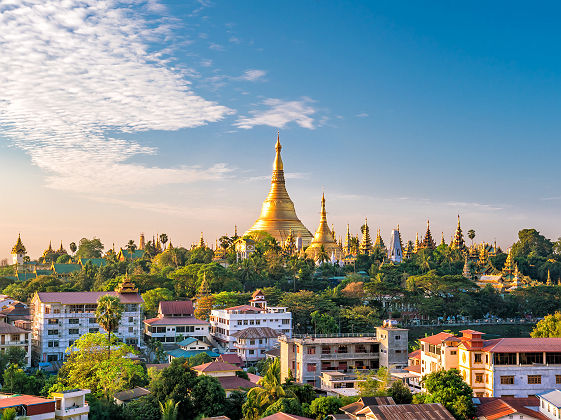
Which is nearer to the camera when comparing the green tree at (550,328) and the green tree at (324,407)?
the green tree at (324,407)

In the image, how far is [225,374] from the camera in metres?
39.0

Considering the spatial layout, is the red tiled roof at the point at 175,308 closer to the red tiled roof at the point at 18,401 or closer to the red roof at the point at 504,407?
the red tiled roof at the point at 18,401

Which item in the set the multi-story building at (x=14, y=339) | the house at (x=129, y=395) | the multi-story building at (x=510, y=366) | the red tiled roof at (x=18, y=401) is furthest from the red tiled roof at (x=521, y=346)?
the multi-story building at (x=14, y=339)

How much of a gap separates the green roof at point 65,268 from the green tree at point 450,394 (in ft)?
183

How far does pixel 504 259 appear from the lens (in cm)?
8888

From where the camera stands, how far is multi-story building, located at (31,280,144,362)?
48906 mm

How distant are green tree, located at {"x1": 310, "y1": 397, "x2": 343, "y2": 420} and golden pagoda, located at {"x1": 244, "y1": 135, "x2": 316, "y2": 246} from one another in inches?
2371

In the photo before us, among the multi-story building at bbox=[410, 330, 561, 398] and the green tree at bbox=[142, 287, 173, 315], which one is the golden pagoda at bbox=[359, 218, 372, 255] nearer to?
the green tree at bbox=[142, 287, 173, 315]

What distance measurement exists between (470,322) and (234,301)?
19602 mm

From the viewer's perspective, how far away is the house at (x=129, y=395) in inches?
1374

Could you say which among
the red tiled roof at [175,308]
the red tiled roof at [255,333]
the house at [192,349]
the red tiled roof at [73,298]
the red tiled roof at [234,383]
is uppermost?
the red tiled roof at [73,298]

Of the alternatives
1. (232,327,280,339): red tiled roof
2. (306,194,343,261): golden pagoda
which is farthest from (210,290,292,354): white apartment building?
(306,194,343,261): golden pagoda

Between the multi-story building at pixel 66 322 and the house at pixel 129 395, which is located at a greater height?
the multi-story building at pixel 66 322

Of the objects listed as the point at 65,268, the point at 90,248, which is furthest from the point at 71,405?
the point at 90,248
